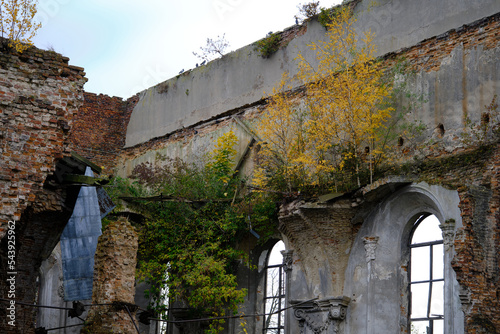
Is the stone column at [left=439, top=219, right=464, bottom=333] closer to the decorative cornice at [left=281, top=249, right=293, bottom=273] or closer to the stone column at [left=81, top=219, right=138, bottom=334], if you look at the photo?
the decorative cornice at [left=281, top=249, right=293, bottom=273]

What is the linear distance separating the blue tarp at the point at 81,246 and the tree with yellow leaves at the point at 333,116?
443cm

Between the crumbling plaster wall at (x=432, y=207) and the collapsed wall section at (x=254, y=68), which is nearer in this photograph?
the crumbling plaster wall at (x=432, y=207)

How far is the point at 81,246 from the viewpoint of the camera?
14328mm

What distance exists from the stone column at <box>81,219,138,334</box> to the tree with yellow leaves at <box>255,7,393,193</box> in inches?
132

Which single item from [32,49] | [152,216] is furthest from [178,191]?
[32,49]

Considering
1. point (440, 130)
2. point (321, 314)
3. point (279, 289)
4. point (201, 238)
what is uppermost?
point (440, 130)

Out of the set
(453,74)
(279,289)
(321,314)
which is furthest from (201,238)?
(453,74)

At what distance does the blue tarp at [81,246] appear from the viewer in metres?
14.3

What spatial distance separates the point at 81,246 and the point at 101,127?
424 inches

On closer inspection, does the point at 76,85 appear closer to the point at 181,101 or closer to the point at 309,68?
the point at 309,68

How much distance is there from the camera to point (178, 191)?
60.8ft

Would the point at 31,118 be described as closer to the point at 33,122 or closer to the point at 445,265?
the point at 33,122

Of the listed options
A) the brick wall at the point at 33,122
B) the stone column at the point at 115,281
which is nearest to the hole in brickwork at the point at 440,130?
the stone column at the point at 115,281

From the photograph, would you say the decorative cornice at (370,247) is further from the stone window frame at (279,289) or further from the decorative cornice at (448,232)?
the stone window frame at (279,289)
